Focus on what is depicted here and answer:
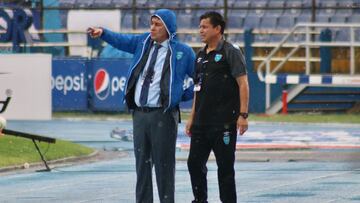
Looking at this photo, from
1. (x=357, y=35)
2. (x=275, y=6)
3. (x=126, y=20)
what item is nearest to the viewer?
(x=357, y=35)

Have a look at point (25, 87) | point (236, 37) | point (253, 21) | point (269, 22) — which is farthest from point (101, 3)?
point (25, 87)

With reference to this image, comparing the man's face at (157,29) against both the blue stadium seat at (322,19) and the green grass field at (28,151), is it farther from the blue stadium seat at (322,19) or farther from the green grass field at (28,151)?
the blue stadium seat at (322,19)

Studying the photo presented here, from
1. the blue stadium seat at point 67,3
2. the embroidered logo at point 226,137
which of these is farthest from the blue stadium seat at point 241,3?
the embroidered logo at point 226,137

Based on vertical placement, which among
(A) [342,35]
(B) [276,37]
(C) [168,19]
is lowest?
(B) [276,37]

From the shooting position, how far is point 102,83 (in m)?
32.8

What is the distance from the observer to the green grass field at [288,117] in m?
29.8

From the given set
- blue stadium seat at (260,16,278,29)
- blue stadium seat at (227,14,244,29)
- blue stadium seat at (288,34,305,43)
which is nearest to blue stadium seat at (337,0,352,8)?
blue stadium seat at (288,34,305,43)

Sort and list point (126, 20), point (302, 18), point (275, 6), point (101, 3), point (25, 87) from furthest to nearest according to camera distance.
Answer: point (101, 3)
point (126, 20)
point (302, 18)
point (275, 6)
point (25, 87)

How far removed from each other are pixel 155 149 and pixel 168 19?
3.51ft

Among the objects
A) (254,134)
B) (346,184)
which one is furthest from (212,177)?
(254,134)

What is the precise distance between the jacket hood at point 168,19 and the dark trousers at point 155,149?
2.13ft

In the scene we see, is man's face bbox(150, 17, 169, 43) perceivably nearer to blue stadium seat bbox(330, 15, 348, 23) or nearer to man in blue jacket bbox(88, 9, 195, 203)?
man in blue jacket bbox(88, 9, 195, 203)

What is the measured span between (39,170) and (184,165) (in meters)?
2.05

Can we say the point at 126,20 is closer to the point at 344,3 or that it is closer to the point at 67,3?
the point at 67,3
